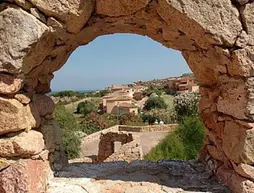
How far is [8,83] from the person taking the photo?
273cm

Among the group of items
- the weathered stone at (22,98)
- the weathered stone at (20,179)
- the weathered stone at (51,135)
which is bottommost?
the weathered stone at (20,179)

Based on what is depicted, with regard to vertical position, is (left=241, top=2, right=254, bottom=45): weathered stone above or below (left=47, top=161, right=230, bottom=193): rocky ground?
above

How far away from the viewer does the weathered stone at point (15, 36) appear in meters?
2.65

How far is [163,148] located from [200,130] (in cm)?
144

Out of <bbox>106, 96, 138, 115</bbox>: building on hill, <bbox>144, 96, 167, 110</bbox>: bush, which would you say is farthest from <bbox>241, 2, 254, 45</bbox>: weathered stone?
<bbox>144, 96, 167, 110</bbox>: bush

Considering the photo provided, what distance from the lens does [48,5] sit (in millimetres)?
2715

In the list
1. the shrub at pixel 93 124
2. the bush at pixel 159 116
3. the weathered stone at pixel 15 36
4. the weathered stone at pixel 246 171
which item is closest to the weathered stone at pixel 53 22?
the weathered stone at pixel 15 36

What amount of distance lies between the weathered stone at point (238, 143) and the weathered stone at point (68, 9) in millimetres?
1621

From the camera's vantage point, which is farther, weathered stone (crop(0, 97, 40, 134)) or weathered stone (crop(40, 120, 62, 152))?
weathered stone (crop(40, 120, 62, 152))

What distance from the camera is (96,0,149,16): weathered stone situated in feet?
9.12

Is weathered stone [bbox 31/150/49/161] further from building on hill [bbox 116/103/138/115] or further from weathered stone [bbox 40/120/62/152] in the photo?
building on hill [bbox 116/103/138/115]

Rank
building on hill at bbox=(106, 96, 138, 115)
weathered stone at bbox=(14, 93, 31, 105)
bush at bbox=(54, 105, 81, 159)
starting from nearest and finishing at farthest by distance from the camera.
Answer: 1. weathered stone at bbox=(14, 93, 31, 105)
2. bush at bbox=(54, 105, 81, 159)
3. building on hill at bbox=(106, 96, 138, 115)

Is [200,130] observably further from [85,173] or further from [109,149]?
[85,173]

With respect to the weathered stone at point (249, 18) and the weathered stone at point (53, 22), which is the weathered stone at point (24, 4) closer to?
the weathered stone at point (53, 22)
